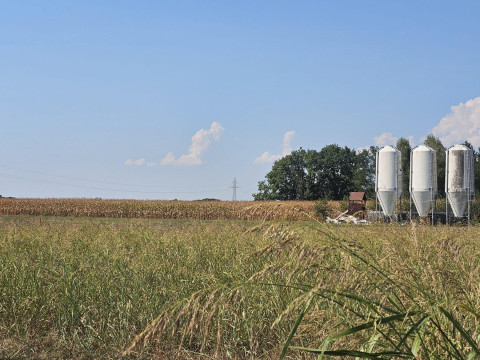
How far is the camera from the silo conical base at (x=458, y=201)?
88.6ft

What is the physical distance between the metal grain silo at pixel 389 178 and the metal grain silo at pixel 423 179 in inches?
31.2

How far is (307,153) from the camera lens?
238 feet

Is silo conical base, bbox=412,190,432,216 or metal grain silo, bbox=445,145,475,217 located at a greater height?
metal grain silo, bbox=445,145,475,217

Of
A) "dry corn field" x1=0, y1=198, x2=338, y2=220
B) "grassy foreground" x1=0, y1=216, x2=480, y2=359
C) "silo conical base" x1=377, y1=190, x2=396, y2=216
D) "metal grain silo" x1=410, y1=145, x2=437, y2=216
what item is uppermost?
"metal grain silo" x1=410, y1=145, x2=437, y2=216

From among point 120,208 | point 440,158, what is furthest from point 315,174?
point 120,208

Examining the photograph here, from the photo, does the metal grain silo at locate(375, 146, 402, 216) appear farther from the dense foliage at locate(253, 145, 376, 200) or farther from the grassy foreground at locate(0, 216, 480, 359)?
the dense foliage at locate(253, 145, 376, 200)

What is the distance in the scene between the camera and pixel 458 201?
27125 millimetres

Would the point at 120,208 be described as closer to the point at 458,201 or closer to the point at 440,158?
the point at 458,201

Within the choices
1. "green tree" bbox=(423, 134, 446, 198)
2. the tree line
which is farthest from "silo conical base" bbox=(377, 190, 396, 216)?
the tree line

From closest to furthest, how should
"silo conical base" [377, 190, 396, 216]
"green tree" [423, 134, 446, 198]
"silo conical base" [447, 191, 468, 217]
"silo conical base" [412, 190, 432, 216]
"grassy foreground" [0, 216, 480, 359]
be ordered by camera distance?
1. "grassy foreground" [0, 216, 480, 359]
2. "silo conical base" [412, 190, 432, 216]
3. "silo conical base" [377, 190, 396, 216]
4. "silo conical base" [447, 191, 468, 217]
5. "green tree" [423, 134, 446, 198]

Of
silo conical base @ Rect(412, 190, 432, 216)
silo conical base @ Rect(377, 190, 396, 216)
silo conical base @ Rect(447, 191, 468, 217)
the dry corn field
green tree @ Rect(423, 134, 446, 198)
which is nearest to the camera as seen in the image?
silo conical base @ Rect(412, 190, 432, 216)

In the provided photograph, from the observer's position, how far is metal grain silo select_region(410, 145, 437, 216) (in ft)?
87.4

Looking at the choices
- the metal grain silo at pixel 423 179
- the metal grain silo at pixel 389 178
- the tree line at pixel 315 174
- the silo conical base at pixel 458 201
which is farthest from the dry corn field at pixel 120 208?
the tree line at pixel 315 174

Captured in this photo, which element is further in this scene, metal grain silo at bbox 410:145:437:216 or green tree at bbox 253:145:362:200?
green tree at bbox 253:145:362:200
